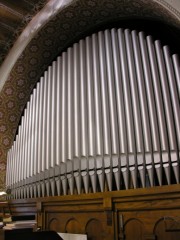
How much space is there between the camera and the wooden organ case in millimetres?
3107

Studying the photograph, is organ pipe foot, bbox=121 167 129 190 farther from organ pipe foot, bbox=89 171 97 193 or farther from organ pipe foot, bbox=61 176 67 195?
organ pipe foot, bbox=61 176 67 195

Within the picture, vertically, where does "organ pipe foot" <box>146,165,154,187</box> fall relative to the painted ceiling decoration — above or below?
below

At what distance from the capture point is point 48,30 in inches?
196

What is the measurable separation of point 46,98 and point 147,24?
5.73 feet

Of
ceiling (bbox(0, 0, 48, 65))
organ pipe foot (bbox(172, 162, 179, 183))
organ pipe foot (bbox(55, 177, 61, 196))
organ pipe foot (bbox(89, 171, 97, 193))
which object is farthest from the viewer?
ceiling (bbox(0, 0, 48, 65))

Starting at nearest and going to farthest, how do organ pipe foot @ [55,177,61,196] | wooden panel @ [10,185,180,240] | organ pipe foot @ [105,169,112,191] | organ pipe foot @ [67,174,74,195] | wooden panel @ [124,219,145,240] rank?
wooden panel @ [10,185,180,240], wooden panel @ [124,219,145,240], organ pipe foot @ [105,169,112,191], organ pipe foot @ [67,174,74,195], organ pipe foot @ [55,177,61,196]

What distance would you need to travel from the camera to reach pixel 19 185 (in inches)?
201

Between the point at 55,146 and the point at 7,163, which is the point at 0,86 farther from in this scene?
the point at 55,146

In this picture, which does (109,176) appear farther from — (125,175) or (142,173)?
(142,173)

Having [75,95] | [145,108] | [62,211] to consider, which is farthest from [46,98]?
[145,108]

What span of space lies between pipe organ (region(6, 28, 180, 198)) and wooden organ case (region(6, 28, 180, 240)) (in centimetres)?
1

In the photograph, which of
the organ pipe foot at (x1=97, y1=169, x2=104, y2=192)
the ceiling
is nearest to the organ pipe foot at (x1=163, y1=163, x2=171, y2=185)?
the organ pipe foot at (x1=97, y1=169, x2=104, y2=192)

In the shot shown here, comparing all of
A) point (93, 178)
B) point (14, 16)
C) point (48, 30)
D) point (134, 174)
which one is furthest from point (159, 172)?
point (14, 16)

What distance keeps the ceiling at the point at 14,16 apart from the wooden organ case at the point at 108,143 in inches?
38.1
